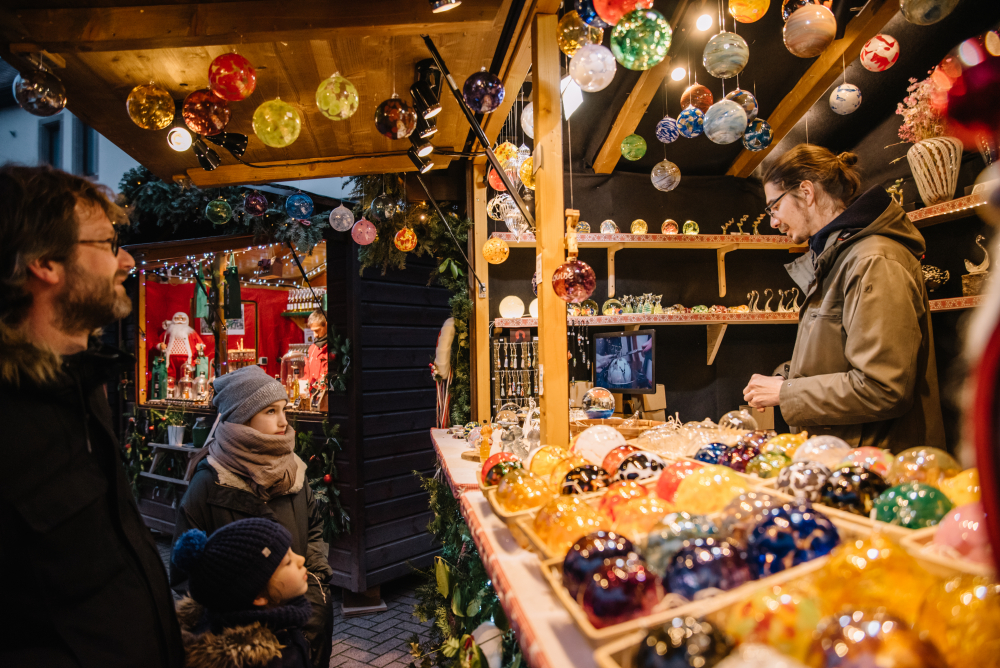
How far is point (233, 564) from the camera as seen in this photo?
60.1 inches

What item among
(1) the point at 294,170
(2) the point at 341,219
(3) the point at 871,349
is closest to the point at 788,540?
(3) the point at 871,349

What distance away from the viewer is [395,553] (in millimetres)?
4562

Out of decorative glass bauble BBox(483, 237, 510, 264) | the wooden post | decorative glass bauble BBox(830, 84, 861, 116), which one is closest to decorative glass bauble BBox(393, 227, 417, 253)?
decorative glass bauble BBox(483, 237, 510, 264)

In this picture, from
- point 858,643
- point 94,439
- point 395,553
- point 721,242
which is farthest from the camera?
point 395,553

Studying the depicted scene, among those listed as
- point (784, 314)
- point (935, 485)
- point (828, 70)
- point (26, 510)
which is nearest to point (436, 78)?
point (26, 510)

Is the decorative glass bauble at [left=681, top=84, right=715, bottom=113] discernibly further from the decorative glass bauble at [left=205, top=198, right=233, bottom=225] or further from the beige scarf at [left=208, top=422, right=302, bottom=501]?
the decorative glass bauble at [left=205, top=198, right=233, bottom=225]

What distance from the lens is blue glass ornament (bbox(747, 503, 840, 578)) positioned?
0.70 metres

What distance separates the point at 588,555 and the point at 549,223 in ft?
5.37

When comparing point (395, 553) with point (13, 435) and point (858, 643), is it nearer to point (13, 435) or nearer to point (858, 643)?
point (13, 435)

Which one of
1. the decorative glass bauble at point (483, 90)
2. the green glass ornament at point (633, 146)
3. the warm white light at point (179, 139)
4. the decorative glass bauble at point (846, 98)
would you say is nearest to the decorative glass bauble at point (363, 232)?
the warm white light at point (179, 139)

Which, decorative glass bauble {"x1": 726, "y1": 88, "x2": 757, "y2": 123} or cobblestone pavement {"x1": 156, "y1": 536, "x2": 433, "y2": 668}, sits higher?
decorative glass bauble {"x1": 726, "y1": 88, "x2": 757, "y2": 123}

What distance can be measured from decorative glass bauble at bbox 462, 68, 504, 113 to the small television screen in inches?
81.6

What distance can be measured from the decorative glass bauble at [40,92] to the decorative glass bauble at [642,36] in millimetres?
2162

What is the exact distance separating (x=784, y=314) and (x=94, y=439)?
14.8 feet
